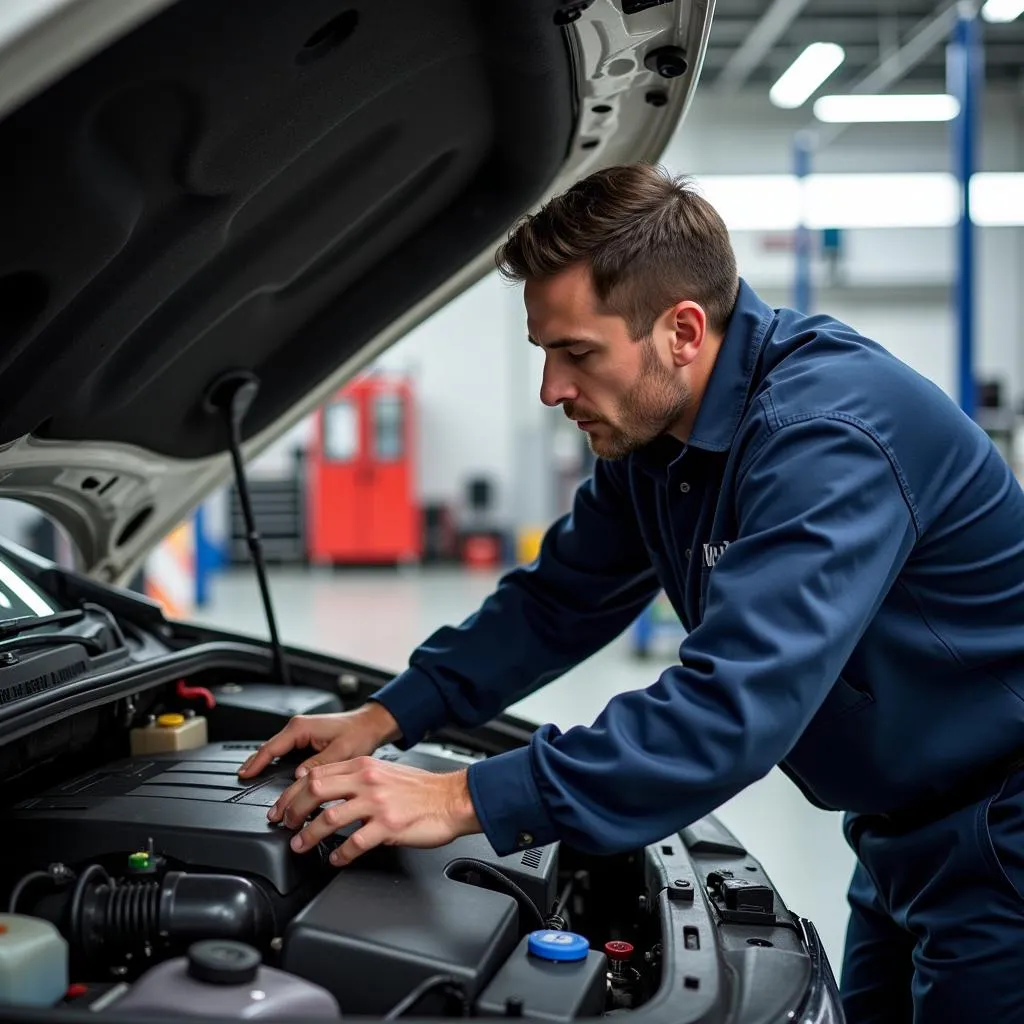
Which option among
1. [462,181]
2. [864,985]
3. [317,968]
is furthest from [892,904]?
[462,181]

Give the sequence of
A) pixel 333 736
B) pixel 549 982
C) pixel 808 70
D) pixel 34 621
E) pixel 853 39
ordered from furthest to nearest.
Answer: pixel 853 39
pixel 808 70
pixel 34 621
pixel 333 736
pixel 549 982

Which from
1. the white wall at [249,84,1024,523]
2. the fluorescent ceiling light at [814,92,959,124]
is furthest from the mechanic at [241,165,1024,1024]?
the white wall at [249,84,1024,523]

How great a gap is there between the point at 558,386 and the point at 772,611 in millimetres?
379

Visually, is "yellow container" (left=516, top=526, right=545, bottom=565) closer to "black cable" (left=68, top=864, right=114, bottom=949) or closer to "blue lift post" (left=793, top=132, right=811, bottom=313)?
"blue lift post" (left=793, top=132, right=811, bottom=313)

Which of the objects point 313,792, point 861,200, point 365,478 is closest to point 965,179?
point 313,792

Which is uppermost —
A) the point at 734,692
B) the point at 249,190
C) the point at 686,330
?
the point at 249,190

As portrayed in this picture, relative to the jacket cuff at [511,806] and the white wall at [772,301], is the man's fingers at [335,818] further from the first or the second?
the white wall at [772,301]

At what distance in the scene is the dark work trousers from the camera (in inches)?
50.2

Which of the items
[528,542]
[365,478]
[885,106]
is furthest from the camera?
[365,478]

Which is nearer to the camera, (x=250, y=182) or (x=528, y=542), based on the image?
(x=250, y=182)

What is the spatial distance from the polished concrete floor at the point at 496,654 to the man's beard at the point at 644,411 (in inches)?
15.7

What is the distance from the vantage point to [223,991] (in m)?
0.88

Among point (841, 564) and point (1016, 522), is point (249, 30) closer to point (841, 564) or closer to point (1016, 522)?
point (841, 564)

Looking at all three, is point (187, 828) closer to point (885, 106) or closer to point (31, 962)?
point (31, 962)
